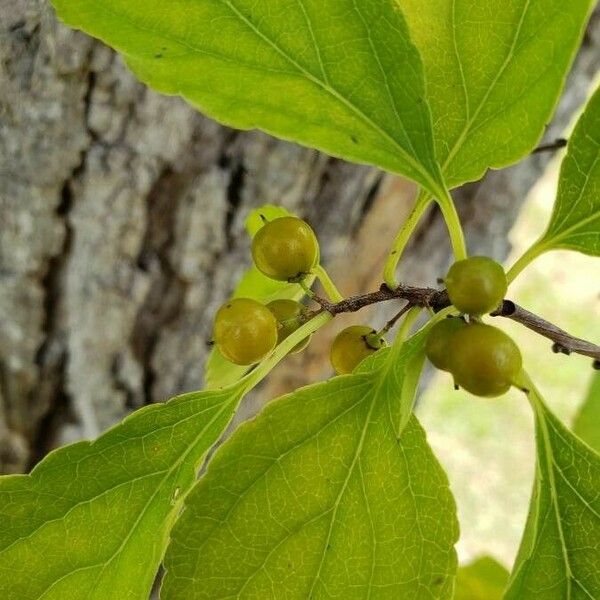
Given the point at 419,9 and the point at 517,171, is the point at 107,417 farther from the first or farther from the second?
the point at 419,9

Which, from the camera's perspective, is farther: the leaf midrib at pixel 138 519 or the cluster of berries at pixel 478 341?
the leaf midrib at pixel 138 519

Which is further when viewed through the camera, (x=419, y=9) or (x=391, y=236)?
(x=391, y=236)

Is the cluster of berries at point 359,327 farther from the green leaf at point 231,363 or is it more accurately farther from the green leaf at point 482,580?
the green leaf at point 482,580

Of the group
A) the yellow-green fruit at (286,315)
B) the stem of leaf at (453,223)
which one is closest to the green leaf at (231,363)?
the yellow-green fruit at (286,315)

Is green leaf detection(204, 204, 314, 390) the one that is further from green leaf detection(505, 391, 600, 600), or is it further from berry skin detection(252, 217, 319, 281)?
green leaf detection(505, 391, 600, 600)

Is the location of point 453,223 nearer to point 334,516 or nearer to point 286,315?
point 286,315

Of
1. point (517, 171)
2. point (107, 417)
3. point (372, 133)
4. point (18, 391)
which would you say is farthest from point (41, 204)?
point (517, 171)

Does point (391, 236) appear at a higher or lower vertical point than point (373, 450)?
higher
